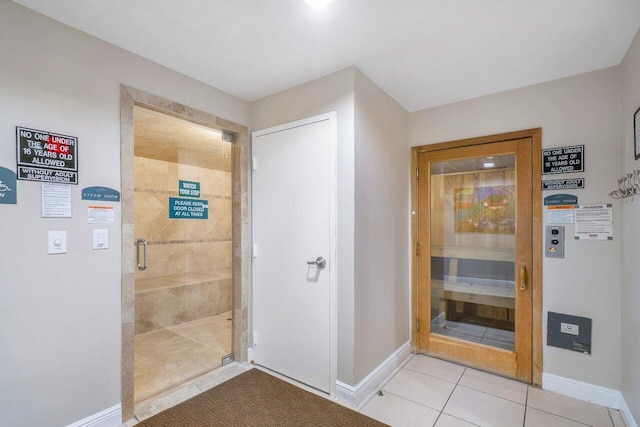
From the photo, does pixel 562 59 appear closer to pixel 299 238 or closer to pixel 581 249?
pixel 581 249

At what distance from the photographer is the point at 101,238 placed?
198 centimetres

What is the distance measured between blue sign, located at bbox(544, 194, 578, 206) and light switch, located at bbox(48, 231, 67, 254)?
3.53 metres

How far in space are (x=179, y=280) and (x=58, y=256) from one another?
5.14ft

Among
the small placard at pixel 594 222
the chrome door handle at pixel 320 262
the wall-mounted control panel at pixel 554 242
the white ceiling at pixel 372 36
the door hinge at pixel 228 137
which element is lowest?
the chrome door handle at pixel 320 262

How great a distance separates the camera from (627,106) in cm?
210

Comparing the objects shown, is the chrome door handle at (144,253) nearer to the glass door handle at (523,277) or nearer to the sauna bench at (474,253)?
the sauna bench at (474,253)

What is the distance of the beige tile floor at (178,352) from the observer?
2.58 m

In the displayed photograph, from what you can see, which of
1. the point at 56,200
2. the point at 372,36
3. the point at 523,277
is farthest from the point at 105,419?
the point at 523,277

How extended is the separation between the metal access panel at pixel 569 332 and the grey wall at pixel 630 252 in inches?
8.0

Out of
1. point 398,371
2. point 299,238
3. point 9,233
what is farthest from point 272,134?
point 398,371

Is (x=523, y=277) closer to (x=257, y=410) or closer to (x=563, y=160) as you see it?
(x=563, y=160)

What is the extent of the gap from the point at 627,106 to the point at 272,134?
106 inches

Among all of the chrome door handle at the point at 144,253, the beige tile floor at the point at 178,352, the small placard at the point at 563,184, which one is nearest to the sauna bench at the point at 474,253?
the small placard at the point at 563,184

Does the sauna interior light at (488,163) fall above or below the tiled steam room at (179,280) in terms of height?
above
